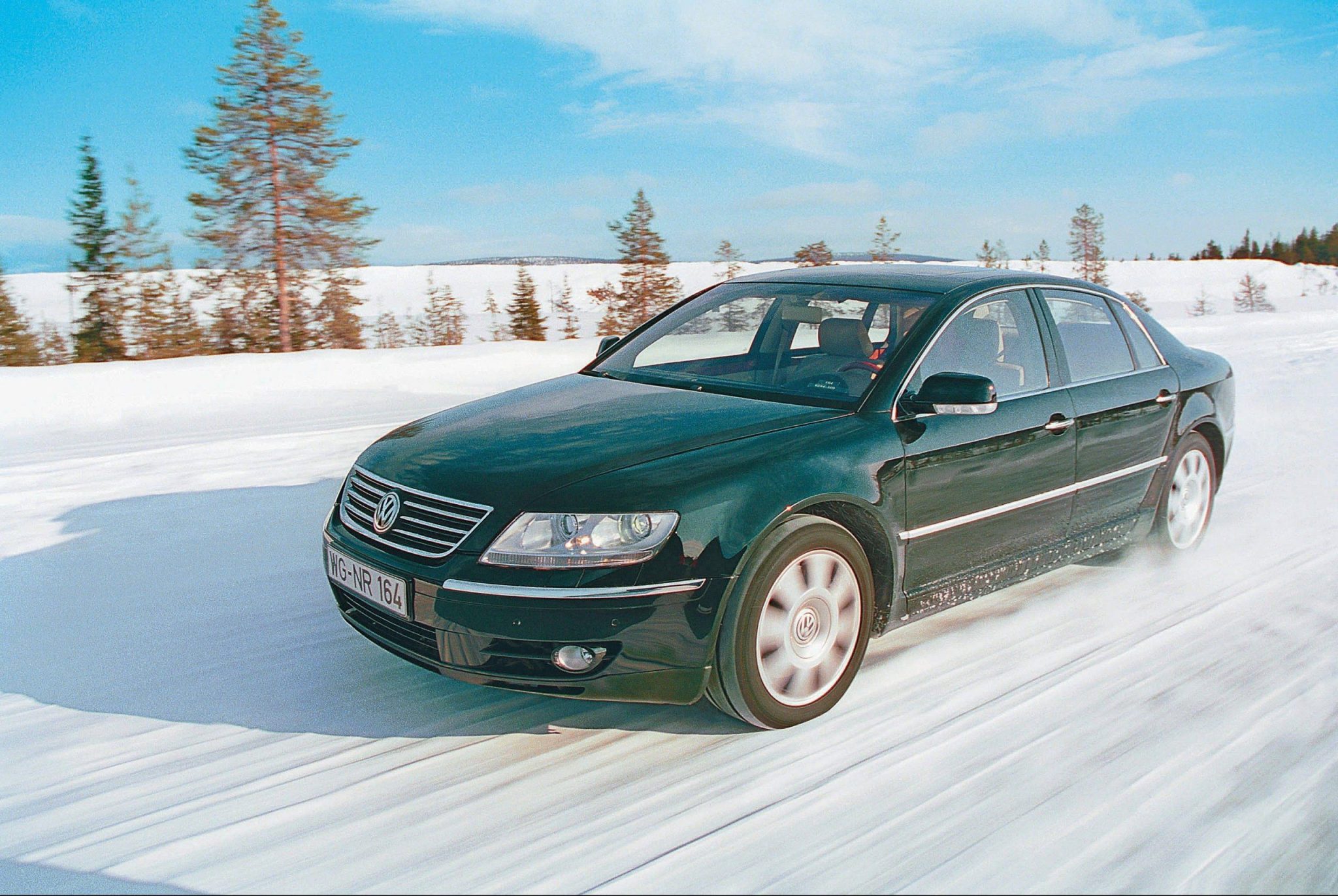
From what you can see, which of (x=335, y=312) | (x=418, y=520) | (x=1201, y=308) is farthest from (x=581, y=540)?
(x=1201, y=308)

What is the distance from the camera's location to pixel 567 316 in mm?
46125

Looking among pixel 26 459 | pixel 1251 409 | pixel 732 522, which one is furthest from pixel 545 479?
pixel 1251 409

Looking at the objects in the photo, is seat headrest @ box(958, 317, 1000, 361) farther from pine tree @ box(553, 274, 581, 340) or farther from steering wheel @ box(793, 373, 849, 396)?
pine tree @ box(553, 274, 581, 340)

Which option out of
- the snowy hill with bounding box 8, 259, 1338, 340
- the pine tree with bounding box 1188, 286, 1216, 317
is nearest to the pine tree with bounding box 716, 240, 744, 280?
the snowy hill with bounding box 8, 259, 1338, 340

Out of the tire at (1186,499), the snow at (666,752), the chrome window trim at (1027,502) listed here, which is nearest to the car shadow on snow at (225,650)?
the snow at (666,752)

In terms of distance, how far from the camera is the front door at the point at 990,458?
12.8 feet

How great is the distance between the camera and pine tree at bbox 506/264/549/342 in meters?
37.8

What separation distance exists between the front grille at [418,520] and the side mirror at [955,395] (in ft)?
5.51

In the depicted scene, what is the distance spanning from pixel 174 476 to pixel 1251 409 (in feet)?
34.2

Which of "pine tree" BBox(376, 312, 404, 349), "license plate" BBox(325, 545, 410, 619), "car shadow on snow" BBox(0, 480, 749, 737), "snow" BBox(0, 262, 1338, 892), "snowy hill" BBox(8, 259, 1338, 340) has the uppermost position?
"snowy hill" BBox(8, 259, 1338, 340)

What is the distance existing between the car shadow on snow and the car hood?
807 millimetres

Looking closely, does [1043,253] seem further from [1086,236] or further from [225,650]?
[225,650]

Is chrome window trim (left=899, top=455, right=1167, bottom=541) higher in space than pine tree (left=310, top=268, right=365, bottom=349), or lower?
lower

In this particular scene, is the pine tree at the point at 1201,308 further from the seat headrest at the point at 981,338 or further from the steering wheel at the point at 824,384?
the steering wheel at the point at 824,384
